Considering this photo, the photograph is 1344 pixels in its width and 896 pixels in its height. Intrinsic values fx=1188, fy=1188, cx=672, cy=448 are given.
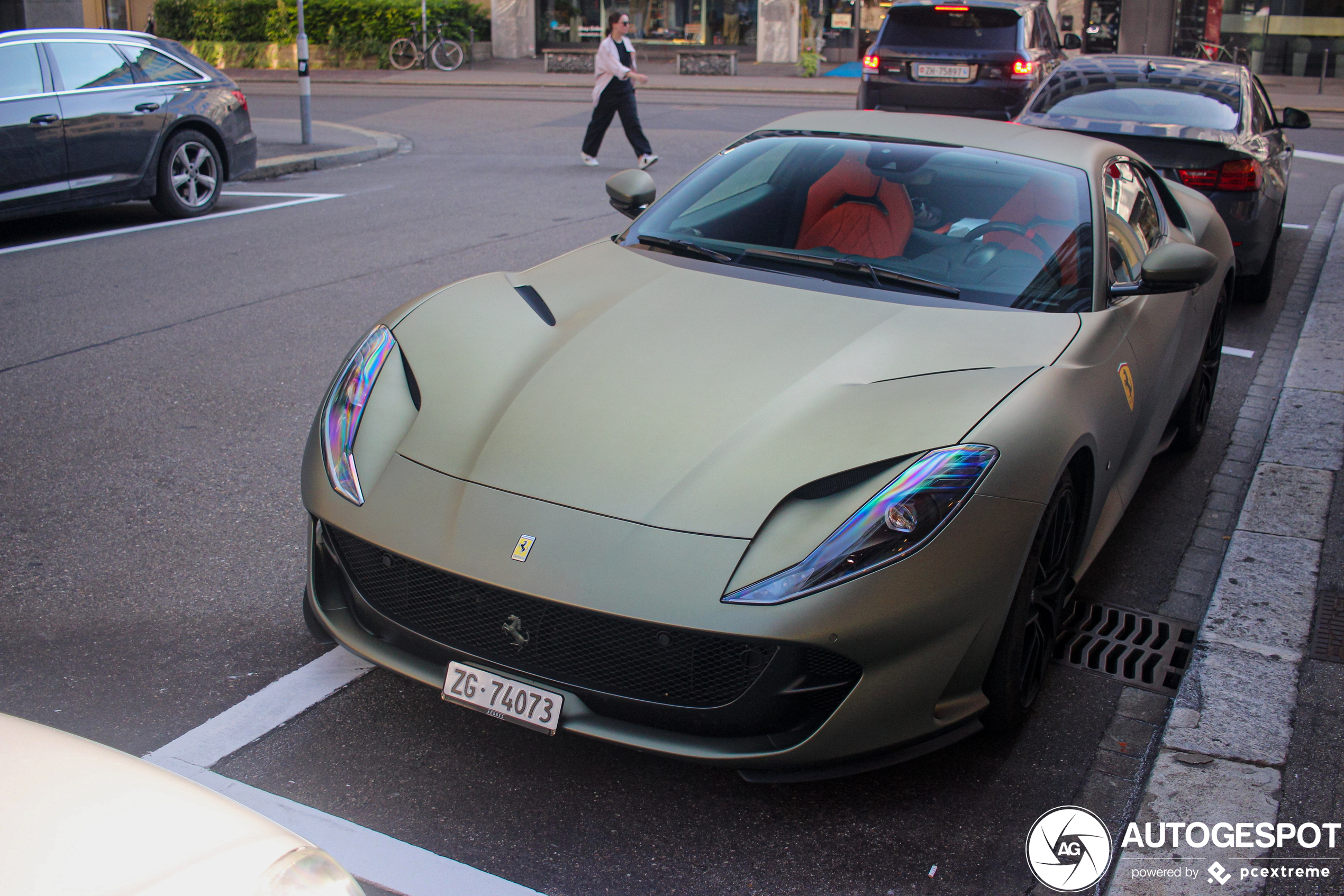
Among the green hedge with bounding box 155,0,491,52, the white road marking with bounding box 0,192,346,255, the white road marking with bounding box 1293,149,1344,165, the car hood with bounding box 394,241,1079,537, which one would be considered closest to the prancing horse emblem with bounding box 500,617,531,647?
the car hood with bounding box 394,241,1079,537

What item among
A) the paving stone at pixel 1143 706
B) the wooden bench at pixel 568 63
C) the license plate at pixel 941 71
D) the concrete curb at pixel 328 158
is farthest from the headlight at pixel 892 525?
the wooden bench at pixel 568 63

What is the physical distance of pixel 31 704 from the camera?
3047 millimetres

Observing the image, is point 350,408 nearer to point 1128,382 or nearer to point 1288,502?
point 1128,382

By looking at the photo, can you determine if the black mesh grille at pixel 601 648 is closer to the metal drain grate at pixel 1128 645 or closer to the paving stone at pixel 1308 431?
the metal drain grate at pixel 1128 645

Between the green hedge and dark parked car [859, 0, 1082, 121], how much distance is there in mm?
18127

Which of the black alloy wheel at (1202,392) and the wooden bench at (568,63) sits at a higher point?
the wooden bench at (568,63)

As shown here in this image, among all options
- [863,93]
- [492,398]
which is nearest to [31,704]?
[492,398]

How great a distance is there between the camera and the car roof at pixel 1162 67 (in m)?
8.02

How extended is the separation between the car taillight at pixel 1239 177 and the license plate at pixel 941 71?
7.13 meters

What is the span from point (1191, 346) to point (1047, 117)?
387 cm

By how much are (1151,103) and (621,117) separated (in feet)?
22.8

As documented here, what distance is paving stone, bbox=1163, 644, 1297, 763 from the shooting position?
2959mm

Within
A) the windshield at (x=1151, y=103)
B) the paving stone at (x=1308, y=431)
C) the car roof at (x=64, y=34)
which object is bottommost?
the paving stone at (x=1308, y=431)

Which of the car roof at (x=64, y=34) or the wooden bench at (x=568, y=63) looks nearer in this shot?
the car roof at (x=64, y=34)
